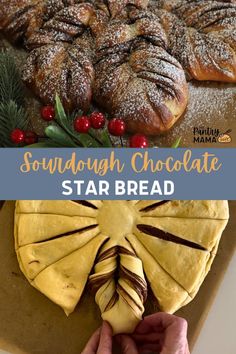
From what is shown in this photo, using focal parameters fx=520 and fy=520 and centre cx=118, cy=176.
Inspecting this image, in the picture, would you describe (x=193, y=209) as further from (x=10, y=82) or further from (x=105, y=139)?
(x=10, y=82)

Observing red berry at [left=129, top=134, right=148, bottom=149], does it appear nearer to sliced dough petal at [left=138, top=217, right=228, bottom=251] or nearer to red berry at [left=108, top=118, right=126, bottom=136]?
red berry at [left=108, top=118, right=126, bottom=136]

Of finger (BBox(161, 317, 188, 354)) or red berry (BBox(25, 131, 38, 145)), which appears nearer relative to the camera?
finger (BBox(161, 317, 188, 354))

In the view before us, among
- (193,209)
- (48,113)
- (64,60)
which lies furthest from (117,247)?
(64,60)

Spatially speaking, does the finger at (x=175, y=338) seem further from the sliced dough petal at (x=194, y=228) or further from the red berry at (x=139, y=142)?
the red berry at (x=139, y=142)

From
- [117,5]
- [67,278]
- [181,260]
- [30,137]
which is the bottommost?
[67,278]

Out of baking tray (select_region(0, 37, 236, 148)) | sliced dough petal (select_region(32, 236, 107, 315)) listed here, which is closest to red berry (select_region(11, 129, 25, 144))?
baking tray (select_region(0, 37, 236, 148))

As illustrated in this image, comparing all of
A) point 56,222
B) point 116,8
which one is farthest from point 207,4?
point 56,222
